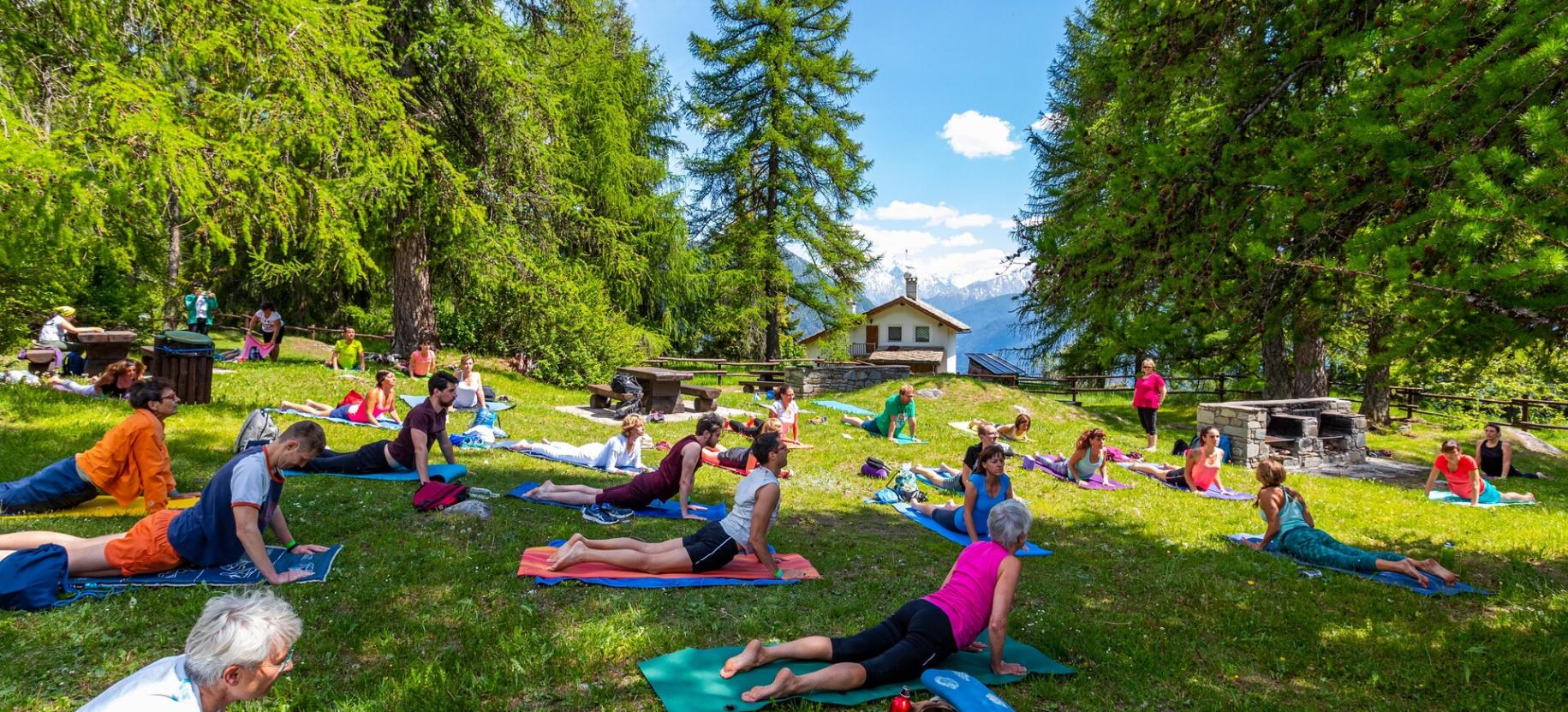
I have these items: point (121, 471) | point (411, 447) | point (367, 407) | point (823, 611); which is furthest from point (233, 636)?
point (367, 407)

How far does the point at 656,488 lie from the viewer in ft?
26.4

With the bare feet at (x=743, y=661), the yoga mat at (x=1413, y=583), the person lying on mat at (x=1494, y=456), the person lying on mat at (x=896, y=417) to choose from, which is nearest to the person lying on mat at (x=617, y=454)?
the person lying on mat at (x=896, y=417)

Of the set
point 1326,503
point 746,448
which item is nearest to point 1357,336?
point 1326,503

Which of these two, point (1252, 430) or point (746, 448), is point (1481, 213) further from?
point (1252, 430)

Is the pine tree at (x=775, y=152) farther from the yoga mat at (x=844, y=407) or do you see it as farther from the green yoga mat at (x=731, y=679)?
the green yoga mat at (x=731, y=679)

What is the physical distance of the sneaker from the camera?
7.51 metres

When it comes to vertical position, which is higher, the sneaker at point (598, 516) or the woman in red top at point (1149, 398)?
the woman in red top at point (1149, 398)

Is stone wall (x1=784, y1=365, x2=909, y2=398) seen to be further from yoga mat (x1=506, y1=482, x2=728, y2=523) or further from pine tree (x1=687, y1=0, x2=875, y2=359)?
yoga mat (x1=506, y1=482, x2=728, y2=523)

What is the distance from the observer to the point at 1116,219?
18.7ft

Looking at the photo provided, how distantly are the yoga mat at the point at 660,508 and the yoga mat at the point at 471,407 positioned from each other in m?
5.51

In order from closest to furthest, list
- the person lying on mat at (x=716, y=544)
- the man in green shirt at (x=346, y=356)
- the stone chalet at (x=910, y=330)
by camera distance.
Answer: the person lying on mat at (x=716, y=544) < the man in green shirt at (x=346, y=356) < the stone chalet at (x=910, y=330)

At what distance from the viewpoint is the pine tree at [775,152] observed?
30.0m

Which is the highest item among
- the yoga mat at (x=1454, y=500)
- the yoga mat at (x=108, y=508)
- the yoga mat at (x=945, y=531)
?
the yoga mat at (x=108, y=508)

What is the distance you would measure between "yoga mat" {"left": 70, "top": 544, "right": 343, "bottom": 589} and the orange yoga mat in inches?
56.7
